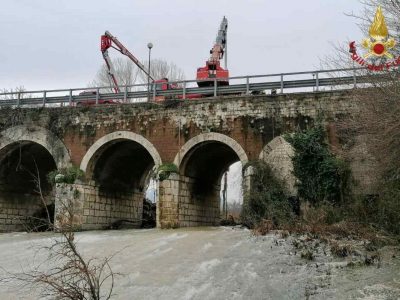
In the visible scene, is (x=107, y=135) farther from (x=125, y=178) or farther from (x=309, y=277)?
(x=309, y=277)

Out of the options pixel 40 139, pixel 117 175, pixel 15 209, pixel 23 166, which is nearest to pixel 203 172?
pixel 117 175

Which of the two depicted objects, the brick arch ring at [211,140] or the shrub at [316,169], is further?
the brick arch ring at [211,140]

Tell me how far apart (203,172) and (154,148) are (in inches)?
130

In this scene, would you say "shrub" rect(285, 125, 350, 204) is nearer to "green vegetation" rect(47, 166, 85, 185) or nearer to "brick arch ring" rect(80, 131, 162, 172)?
"brick arch ring" rect(80, 131, 162, 172)

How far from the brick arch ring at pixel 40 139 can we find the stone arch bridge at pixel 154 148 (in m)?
0.05

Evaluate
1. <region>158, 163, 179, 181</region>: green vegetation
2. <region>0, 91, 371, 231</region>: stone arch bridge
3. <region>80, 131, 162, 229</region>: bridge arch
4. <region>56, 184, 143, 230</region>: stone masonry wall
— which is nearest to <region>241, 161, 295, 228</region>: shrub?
<region>0, 91, 371, 231</region>: stone arch bridge

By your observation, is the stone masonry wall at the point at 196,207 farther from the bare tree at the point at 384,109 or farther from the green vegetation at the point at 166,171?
the bare tree at the point at 384,109

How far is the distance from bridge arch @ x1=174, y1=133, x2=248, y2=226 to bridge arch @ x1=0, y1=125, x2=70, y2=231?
5465 millimetres

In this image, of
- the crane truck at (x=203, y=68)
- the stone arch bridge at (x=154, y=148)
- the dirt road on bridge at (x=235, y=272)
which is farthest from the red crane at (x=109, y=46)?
the dirt road on bridge at (x=235, y=272)

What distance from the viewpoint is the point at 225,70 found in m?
25.3

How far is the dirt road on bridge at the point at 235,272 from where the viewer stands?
9078 mm

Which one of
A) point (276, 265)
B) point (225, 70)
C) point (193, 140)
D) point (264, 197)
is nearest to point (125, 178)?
point (193, 140)

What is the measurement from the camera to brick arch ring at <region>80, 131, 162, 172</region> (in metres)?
20.4

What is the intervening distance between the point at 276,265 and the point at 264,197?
6593 millimetres
